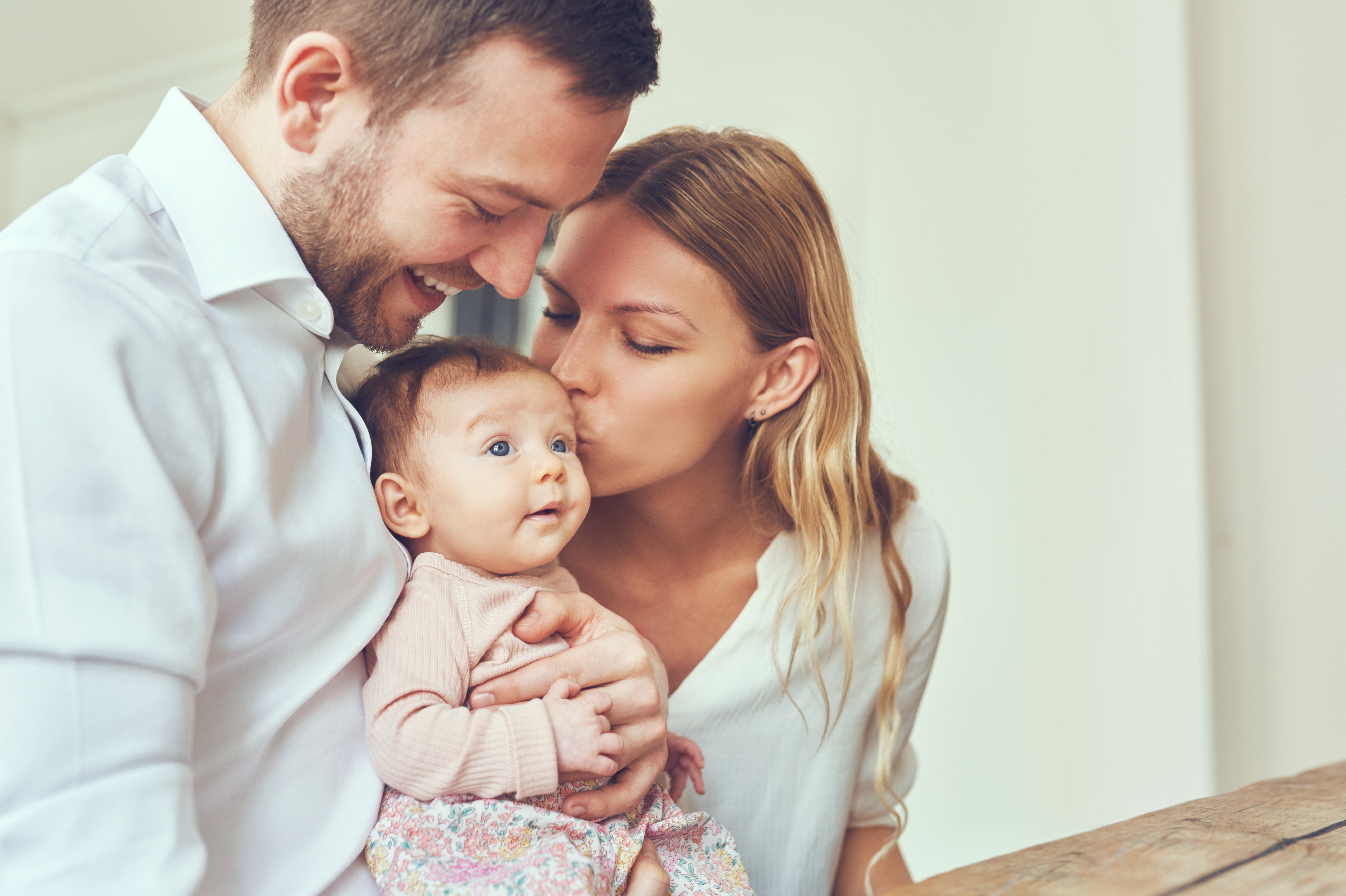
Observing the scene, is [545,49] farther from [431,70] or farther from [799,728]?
[799,728]

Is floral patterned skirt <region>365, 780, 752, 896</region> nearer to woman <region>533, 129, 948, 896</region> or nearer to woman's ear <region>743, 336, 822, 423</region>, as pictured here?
woman <region>533, 129, 948, 896</region>

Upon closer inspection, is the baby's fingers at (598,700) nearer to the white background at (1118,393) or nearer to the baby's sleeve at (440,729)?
the baby's sleeve at (440,729)

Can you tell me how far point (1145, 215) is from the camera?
2936 mm

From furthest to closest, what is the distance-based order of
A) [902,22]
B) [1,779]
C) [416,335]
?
[902,22] < [416,335] < [1,779]

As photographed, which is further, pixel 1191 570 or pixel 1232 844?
pixel 1191 570

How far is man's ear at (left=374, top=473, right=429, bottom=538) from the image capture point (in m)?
1.20

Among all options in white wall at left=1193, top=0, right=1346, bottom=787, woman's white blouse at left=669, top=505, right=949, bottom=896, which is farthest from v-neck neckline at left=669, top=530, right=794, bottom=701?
white wall at left=1193, top=0, right=1346, bottom=787

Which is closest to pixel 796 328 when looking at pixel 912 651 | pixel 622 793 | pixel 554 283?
pixel 554 283

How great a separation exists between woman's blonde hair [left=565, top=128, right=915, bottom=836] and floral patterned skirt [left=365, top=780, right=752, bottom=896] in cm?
53

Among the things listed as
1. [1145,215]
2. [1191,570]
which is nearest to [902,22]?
[1145,215]

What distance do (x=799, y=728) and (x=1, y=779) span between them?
1.24 m

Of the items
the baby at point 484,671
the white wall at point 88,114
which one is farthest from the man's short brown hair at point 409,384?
the white wall at point 88,114

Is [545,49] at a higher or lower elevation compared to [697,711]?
higher

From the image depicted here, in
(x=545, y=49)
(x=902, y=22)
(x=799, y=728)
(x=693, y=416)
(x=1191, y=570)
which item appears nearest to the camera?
(x=545, y=49)
